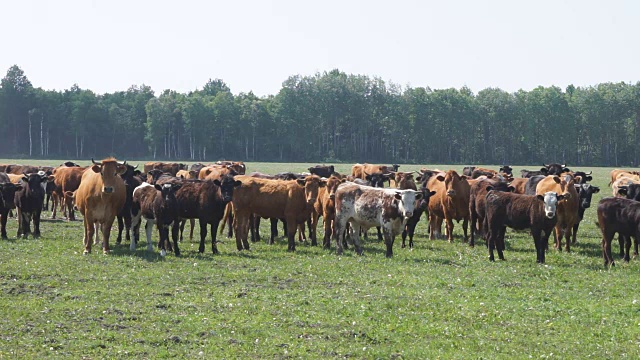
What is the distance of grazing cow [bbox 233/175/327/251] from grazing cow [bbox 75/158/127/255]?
10.3ft

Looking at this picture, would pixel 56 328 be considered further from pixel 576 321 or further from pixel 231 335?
pixel 576 321

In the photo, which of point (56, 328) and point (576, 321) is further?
point (576, 321)

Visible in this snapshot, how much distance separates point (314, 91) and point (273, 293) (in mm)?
119438

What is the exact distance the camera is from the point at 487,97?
13638 centimetres

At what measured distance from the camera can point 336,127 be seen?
13075cm

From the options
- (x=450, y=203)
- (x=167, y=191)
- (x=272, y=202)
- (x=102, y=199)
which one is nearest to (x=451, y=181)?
A: (x=450, y=203)

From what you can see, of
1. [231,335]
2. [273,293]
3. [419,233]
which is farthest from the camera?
[419,233]

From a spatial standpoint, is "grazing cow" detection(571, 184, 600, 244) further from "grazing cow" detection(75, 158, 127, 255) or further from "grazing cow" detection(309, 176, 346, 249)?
A: "grazing cow" detection(75, 158, 127, 255)

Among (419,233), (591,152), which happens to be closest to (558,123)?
(591,152)

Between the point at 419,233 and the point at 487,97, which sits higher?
the point at 487,97

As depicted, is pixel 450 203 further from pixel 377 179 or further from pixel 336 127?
pixel 336 127

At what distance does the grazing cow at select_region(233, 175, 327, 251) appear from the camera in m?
20.8

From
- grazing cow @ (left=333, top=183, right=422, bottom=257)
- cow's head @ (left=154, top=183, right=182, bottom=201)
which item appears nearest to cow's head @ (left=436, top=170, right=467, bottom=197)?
grazing cow @ (left=333, top=183, right=422, bottom=257)

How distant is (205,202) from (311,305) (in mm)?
7288
